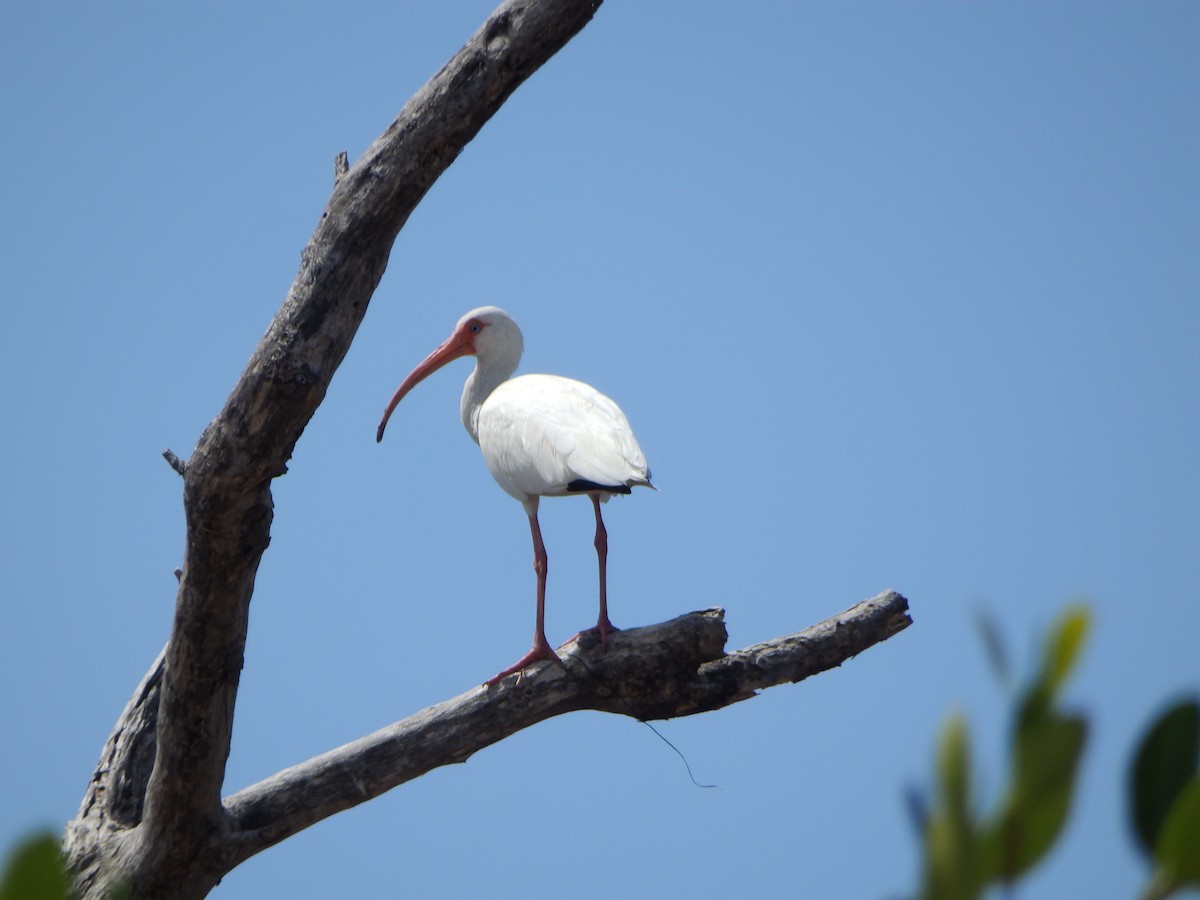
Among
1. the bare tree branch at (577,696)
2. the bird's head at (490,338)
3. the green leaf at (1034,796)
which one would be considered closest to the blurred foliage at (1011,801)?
the green leaf at (1034,796)

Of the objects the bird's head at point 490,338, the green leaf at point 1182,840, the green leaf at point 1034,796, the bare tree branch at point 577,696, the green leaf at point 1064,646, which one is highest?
the bird's head at point 490,338

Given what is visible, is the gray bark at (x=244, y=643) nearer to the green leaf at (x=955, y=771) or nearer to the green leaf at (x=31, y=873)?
the green leaf at (x=31, y=873)

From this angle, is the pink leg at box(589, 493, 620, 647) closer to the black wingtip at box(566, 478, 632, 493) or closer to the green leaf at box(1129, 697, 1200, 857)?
the black wingtip at box(566, 478, 632, 493)

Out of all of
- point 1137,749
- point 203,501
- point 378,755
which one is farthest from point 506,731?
point 1137,749

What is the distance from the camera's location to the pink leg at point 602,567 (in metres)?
5.18

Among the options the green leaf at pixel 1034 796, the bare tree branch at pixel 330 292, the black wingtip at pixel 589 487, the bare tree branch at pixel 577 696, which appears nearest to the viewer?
the green leaf at pixel 1034 796

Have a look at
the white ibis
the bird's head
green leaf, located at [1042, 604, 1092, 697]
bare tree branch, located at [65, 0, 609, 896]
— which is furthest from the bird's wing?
green leaf, located at [1042, 604, 1092, 697]

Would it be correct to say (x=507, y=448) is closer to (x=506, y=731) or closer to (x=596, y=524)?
(x=596, y=524)

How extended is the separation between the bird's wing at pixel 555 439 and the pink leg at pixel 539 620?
268mm

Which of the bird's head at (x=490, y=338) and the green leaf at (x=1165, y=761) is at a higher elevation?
the bird's head at (x=490, y=338)

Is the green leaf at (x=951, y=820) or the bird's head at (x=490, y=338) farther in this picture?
the bird's head at (x=490, y=338)

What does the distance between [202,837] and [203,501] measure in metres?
1.48

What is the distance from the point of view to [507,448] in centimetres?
579

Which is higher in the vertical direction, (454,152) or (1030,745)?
(454,152)
